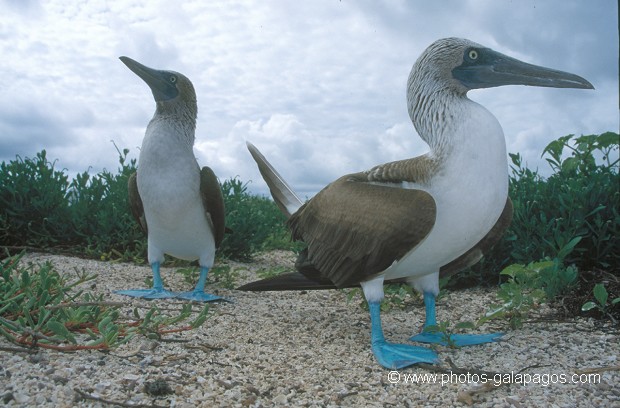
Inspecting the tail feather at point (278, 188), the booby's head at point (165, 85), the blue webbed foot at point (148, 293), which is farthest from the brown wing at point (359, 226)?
the booby's head at point (165, 85)

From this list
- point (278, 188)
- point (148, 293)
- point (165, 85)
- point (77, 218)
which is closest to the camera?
point (278, 188)

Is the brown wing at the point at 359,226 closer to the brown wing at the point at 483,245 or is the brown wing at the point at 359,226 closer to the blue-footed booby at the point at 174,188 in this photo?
the brown wing at the point at 483,245

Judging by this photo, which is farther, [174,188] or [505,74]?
[174,188]

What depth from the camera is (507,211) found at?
362cm

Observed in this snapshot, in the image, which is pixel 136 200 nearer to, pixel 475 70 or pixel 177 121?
pixel 177 121

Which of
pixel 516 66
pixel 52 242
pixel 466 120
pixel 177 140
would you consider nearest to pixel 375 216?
pixel 466 120

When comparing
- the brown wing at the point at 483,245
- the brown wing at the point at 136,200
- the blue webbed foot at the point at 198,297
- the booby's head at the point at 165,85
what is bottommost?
the blue webbed foot at the point at 198,297

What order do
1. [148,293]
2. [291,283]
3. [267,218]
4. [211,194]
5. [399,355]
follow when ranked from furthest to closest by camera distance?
[267,218]
[211,194]
[148,293]
[291,283]
[399,355]

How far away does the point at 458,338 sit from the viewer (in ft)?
11.6

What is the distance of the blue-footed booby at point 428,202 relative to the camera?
3070mm

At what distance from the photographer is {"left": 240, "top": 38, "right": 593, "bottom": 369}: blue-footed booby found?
3070mm

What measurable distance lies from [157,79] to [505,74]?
2.93 meters

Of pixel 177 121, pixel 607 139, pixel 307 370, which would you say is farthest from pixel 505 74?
pixel 177 121

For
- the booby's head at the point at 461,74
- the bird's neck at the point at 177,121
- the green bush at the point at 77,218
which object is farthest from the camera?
the green bush at the point at 77,218
